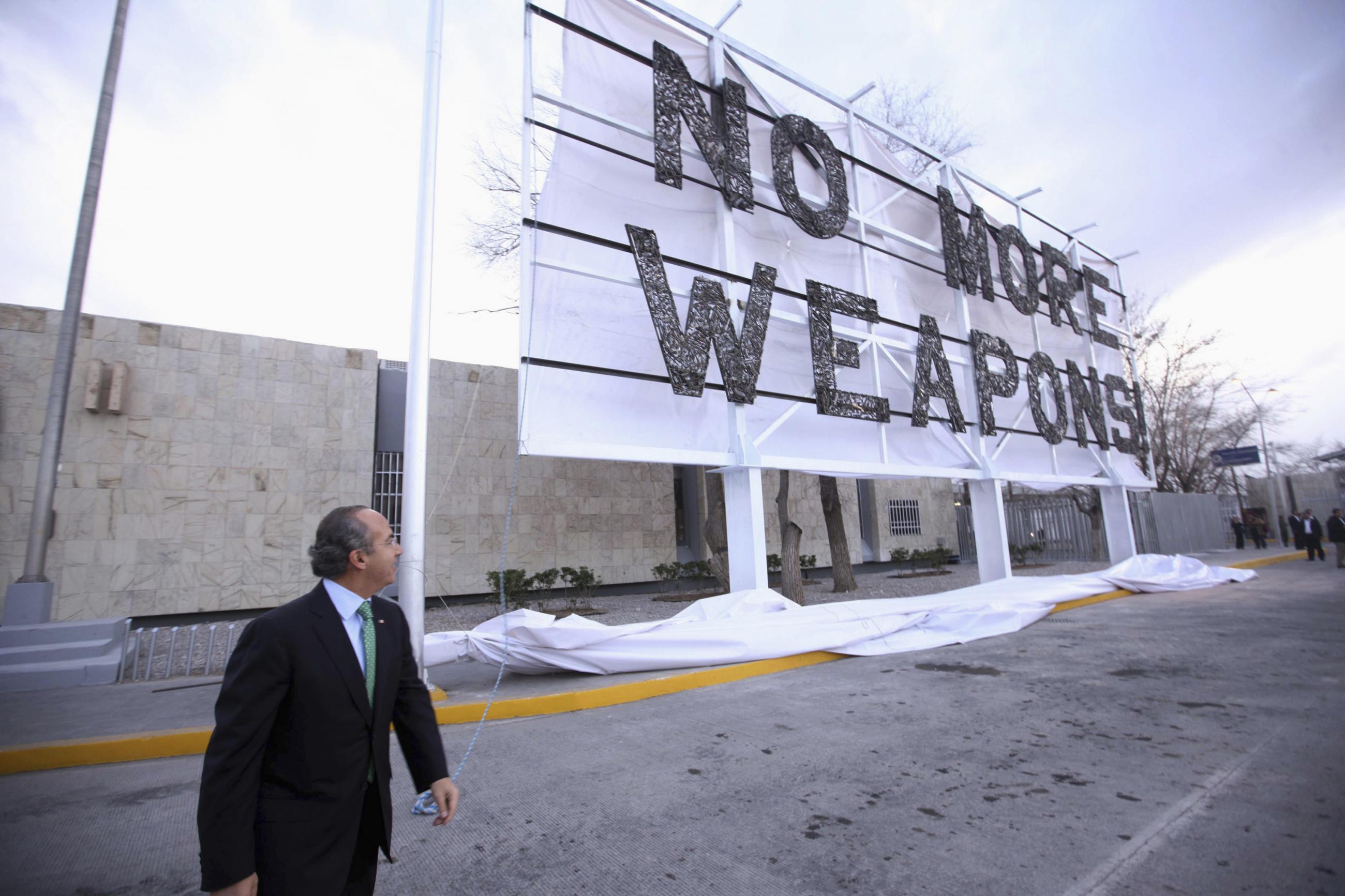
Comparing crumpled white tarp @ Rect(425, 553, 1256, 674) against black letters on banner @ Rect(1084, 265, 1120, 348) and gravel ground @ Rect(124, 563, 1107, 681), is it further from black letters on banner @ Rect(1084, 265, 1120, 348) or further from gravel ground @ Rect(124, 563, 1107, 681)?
black letters on banner @ Rect(1084, 265, 1120, 348)

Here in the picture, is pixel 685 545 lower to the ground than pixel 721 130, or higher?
lower

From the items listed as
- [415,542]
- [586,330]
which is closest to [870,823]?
[415,542]

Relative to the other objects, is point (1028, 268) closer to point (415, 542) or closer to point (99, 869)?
point (415, 542)

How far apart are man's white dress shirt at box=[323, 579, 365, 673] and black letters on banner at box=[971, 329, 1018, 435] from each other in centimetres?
1227

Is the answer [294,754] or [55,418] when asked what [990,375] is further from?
[55,418]

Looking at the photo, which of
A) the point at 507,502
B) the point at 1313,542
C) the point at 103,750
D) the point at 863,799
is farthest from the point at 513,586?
the point at 1313,542

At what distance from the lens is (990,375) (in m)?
12.9

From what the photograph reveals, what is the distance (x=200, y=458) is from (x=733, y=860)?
41.7ft

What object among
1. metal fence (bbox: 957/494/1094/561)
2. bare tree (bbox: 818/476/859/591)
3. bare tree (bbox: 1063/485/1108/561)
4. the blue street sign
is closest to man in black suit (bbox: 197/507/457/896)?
bare tree (bbox: 818/476/859/591)

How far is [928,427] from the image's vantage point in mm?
11867

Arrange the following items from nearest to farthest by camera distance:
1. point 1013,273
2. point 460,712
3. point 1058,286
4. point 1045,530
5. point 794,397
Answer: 1. point 460,712
2. point 794,397
3. point 1013,273
4. point 1058,286
5. point 1045,530

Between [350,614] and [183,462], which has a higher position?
[183,462]

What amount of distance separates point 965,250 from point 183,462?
49.8 feet

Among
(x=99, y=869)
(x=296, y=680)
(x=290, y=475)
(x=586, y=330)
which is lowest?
(x=99, y=869)
